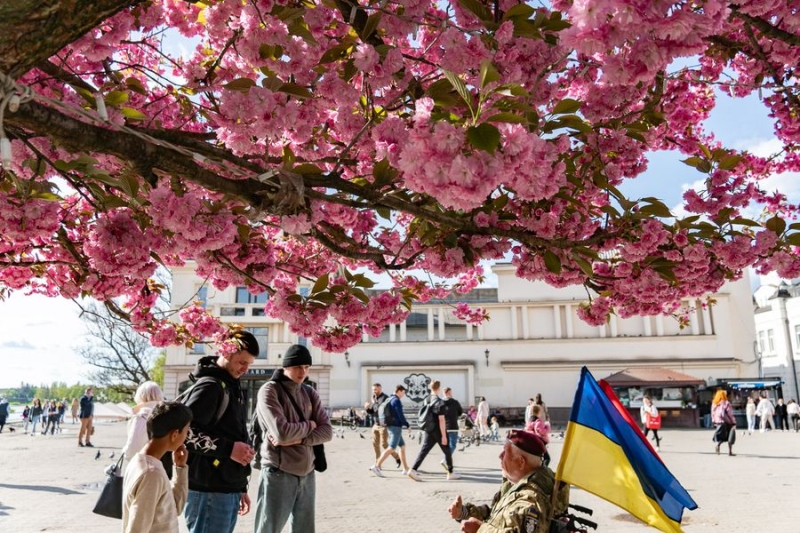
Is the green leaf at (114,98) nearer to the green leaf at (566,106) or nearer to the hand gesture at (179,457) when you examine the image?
the hand gesture at (179,457)

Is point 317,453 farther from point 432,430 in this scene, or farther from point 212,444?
point 432,430

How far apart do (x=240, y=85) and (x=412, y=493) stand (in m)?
7.64

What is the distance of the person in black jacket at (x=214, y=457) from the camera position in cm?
397

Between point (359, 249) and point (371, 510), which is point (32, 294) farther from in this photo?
point (371, 510)

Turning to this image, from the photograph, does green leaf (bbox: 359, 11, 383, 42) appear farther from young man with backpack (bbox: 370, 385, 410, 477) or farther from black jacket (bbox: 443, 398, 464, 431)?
young man with backpack (bbox: 370, 385, 410, 477)

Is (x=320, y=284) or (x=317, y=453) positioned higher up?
(x=320, y=284)

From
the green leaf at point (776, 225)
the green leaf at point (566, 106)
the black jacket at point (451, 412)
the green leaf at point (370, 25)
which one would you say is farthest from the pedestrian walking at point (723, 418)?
the green leaf at point (370, 25)

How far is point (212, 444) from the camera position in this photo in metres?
4.03

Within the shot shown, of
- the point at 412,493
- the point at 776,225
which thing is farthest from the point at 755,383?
the point at 776,225

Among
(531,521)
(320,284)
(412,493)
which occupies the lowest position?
(412,493)

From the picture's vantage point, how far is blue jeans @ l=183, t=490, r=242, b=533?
156 inches

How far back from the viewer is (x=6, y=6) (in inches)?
73.3

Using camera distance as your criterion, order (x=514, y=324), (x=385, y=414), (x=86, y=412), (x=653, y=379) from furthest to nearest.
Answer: (x=514, y=324) → (x=653, y=379) → (x=86, y=412) → (x=385, y=414)

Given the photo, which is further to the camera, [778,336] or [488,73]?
[778,336]
